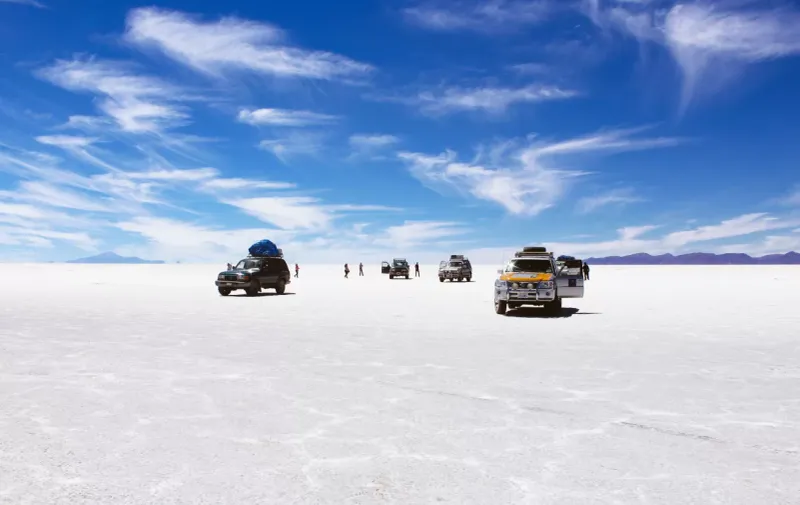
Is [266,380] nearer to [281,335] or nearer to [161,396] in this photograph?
[161,396]

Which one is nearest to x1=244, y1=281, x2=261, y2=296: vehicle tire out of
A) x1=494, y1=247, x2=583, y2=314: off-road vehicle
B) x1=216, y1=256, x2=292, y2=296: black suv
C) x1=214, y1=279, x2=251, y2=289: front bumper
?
x1=216, y1=256, x2=292, y2=296: black suv

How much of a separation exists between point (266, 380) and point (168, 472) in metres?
4.40

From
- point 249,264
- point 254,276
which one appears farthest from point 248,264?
point 254,276

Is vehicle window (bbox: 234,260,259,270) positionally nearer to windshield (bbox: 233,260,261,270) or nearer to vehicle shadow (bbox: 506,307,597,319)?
windshield (bbox: 233,260,261,270)

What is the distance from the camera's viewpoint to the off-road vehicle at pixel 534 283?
21.0 meters

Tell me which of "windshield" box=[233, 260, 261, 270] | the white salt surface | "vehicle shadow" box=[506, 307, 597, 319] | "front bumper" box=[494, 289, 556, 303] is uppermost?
"windshield" box=[233, 260, 261, 270]

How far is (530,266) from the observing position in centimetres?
2184

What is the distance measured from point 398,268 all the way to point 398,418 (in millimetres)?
61149

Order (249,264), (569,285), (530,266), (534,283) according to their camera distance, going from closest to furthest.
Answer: (534,283) < (530,266) < (569,285) < (249,264)

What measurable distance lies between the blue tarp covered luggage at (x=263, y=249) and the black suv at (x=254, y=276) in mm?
14412

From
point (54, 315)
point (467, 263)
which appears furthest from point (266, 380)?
point (467, 263)

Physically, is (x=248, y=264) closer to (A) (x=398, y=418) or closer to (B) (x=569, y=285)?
(B) (x=569, y=285)

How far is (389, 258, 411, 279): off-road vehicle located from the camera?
223 feet

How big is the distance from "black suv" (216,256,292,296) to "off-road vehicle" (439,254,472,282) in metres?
25.1
